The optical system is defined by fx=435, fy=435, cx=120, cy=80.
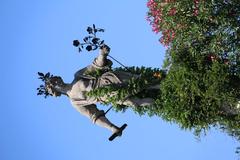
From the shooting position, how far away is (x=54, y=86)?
40.4 feet

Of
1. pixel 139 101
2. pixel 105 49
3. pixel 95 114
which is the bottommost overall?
pixel 95 114

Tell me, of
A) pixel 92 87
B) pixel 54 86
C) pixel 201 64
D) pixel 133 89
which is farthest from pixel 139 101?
pixel 54 86

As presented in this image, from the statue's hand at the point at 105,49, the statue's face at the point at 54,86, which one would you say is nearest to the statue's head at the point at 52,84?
the statue's face at the point at 54,86

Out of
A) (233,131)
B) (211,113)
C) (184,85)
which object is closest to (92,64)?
(184,85)

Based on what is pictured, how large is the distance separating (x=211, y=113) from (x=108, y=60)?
3.03m

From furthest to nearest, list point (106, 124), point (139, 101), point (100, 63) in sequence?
point (106, 124)
point (100, 63)
point (139, 101)

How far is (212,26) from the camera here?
12617mm

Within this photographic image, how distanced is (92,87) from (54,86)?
51.4 inches

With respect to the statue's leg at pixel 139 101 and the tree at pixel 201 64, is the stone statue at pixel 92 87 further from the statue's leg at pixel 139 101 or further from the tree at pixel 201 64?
the tree at pixel 201 64

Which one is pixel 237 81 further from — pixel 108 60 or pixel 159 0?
pixel 159 0

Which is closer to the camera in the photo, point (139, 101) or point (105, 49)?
point (105, 49)

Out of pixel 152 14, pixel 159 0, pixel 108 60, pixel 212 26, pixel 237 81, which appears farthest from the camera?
pixel 152 14

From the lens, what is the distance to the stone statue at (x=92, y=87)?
11438 millimetres

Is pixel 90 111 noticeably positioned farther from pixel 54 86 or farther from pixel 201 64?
pixel 201 64
